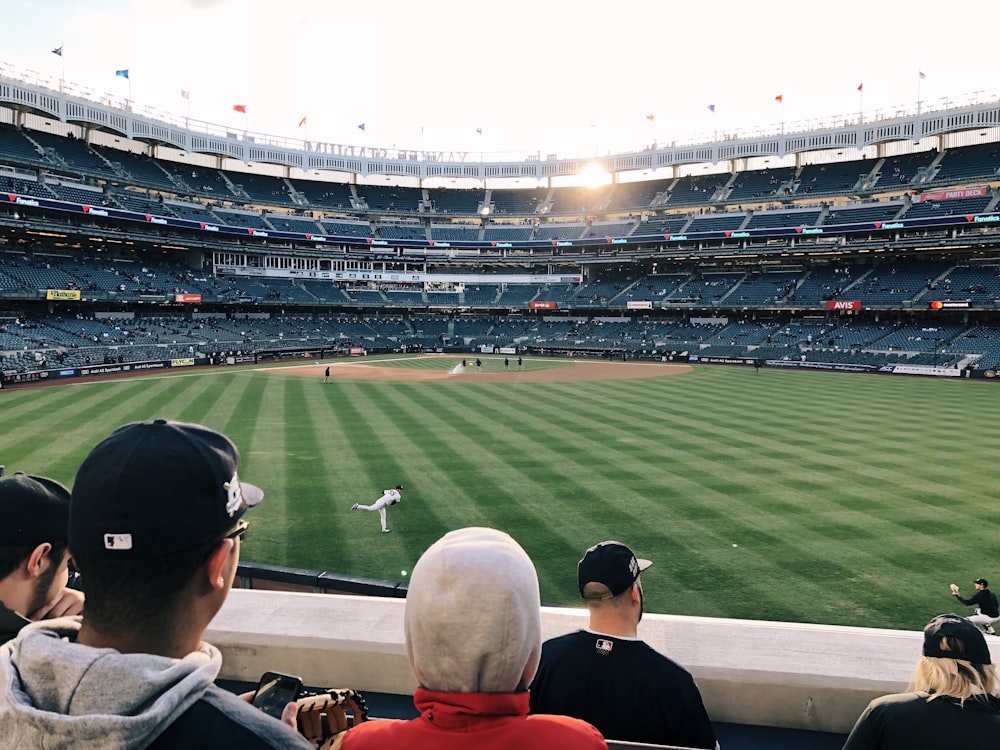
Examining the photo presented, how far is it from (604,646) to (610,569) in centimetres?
45

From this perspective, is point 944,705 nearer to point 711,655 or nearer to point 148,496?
point 711,655

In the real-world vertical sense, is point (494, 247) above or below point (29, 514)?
above

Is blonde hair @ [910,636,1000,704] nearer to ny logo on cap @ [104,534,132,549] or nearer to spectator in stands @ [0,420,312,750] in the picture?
spectator in stands @ [0,420,312,750]

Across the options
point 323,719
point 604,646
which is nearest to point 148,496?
point 323,719

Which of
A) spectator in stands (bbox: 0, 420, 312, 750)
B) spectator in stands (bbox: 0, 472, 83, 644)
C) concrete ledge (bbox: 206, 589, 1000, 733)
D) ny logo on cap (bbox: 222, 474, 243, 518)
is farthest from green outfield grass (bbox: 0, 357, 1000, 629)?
spectator in stands (bbox: 0, 420, 312, 750)

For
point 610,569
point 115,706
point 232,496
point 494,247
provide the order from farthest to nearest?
point 494,247, point 610,569, point 232,496, point 115,706

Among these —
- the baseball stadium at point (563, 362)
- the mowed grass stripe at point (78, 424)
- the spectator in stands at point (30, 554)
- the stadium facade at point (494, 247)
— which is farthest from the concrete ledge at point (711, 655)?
the stadium facade at point (494, 247)

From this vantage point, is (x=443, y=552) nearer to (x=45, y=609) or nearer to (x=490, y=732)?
(x=490, y=732)

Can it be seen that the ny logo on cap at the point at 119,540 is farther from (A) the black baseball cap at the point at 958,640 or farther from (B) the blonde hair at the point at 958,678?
(B) the blonde hair at the point at 958,678

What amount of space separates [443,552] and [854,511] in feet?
52.6

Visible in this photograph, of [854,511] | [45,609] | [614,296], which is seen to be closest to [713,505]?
[854,511]

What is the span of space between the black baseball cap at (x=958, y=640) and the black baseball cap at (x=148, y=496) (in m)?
3.53

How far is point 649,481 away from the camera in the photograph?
17.7 m

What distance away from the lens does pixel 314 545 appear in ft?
43.7
